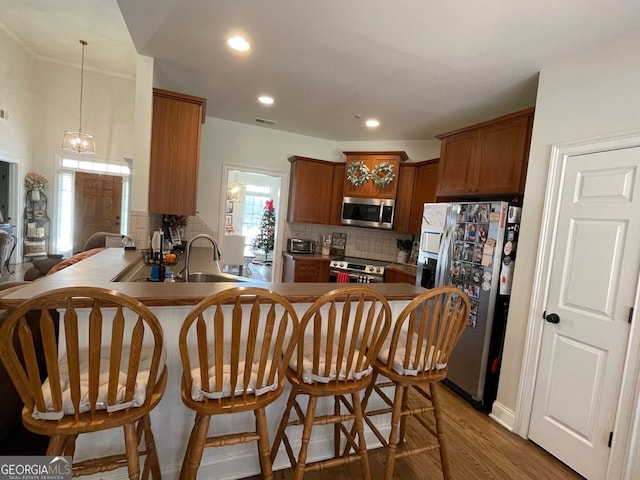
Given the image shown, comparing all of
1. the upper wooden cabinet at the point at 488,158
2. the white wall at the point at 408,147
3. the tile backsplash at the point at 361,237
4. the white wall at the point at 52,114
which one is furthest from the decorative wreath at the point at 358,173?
the white wall at the point at 52,114

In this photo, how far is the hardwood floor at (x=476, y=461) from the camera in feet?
5.86

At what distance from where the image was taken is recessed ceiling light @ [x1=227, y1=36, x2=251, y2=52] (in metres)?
2.27

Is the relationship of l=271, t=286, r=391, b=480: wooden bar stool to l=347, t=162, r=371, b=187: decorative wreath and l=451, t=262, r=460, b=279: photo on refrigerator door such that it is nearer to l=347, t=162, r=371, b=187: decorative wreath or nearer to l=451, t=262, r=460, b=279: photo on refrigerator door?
l=451, t=262, r=460, b=279: photo on refrigerator door

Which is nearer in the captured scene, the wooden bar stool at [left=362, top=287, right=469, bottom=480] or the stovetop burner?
the wooden bar stool at [left=362, top=287, right=469, bottom=480]

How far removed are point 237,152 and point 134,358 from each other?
3993 mm

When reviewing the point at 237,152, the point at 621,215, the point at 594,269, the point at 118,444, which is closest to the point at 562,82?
the point at 621,215

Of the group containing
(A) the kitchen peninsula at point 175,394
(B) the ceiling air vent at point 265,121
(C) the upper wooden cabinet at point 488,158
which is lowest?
(A) the kitchen peninsula at point 175,394

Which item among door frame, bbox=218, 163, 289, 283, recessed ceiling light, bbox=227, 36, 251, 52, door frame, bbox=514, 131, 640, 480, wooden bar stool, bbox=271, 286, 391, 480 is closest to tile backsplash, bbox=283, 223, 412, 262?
door frame, bbox=218, 163, 289, 283

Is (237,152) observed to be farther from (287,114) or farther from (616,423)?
(616,423)

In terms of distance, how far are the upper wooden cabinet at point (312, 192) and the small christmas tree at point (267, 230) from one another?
505 centimetres

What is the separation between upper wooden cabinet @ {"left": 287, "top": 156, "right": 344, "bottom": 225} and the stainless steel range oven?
736mm

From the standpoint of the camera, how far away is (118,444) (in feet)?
4.67

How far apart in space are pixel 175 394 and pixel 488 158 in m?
2.92

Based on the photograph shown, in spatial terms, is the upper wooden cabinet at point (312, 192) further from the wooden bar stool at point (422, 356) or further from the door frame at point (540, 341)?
the wooden bar stool at point (422, 356)
